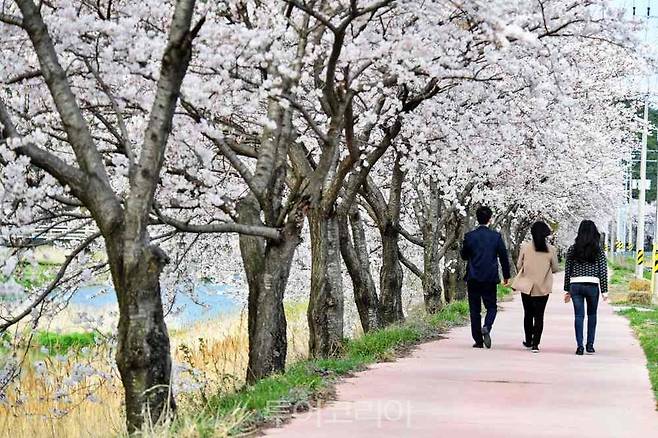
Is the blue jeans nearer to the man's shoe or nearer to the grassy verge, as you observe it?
the man's shoe

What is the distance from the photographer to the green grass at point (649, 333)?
1277 centimetres

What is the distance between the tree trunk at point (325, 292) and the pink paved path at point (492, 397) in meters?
1.22

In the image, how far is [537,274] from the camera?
15.0 metres

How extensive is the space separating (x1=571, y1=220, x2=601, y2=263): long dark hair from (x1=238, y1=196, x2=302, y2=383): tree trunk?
4.04m

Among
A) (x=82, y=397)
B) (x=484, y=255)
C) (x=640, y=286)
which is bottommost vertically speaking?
(x=82, y=397)

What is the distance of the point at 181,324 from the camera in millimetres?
34031

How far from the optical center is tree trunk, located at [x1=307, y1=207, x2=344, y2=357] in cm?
1428

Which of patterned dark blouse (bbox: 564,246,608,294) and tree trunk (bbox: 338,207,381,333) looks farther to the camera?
tree trunk (bbox: 338,207,381,333)

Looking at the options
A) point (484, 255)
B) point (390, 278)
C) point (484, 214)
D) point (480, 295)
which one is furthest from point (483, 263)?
point (390, 278)

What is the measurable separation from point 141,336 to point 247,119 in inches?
295

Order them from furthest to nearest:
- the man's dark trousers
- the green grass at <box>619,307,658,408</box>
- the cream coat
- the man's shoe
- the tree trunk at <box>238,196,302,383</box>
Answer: the man's shoe < the man's dark trousers < the cream coat < the green grass at <box>619,307,658,408</box> < the tree trunk at <box>238,196,302,383</box>

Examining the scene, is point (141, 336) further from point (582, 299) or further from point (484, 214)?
point (582, 299)

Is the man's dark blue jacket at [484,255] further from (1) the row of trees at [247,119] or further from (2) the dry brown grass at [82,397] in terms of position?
(2) the dry brown grass at [82,397]

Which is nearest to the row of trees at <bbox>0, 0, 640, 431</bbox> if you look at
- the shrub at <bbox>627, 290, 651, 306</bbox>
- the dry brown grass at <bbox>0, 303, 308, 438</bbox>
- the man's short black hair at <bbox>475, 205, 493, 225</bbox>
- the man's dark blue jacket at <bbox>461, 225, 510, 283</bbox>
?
the dry brown grass at <bbox>0, 303, 308, 438</bbox>
